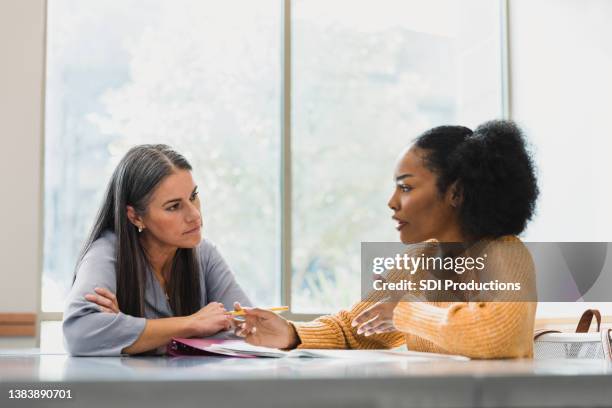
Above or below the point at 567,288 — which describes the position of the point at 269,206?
above

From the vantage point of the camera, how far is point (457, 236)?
53.7 inches

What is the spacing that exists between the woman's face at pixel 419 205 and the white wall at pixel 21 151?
2344 millimetres

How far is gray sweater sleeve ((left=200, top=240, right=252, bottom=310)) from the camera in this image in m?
1.94

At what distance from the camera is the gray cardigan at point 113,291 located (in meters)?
1.47

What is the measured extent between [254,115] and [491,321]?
293 cm

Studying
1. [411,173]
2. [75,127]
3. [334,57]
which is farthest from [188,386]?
[334,57]

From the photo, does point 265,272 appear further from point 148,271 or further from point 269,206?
point 148,271

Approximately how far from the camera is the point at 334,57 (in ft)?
13.3

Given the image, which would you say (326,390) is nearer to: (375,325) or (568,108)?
(375,325)

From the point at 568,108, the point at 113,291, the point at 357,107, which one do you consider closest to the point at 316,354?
the point at 113,291

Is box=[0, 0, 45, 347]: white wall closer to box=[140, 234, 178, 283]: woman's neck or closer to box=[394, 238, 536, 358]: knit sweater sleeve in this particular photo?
box=[140, 234, 178, 283]: woman's neck

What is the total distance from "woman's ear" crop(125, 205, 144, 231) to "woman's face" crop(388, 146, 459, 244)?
0.71 metres

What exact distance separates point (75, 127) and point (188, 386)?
3.33 metres

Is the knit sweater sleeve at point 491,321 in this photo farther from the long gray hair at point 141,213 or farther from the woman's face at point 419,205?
the long gray hair at point 141,213
